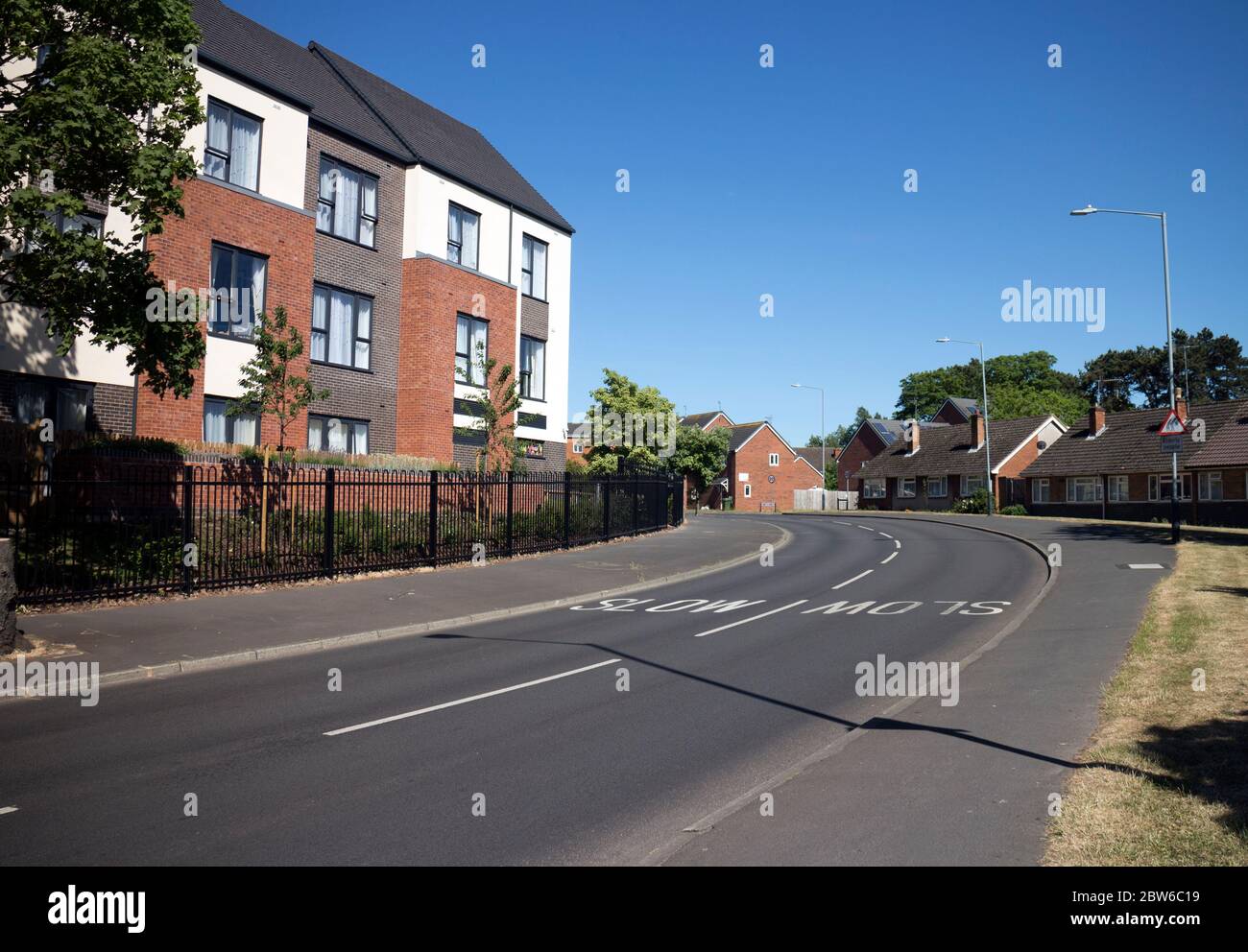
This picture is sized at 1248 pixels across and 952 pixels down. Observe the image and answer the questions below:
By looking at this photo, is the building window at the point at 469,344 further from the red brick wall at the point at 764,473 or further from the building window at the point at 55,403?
the red brick wall at the point at 764,473

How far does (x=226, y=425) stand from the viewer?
69.4ft

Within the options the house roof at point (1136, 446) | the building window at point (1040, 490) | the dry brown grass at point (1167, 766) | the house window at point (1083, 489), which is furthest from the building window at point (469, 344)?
the building window at point (1040, 490)

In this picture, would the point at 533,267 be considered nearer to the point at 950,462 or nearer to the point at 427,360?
the point at 427,360

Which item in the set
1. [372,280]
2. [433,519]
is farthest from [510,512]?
[372,280]

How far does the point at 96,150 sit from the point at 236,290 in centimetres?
1046

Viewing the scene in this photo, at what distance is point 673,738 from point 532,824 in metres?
2.18

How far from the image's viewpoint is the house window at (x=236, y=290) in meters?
21.2

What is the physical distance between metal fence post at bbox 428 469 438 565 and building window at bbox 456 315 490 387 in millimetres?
8700

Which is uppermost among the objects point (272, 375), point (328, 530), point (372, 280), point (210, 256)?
point (372, 280)

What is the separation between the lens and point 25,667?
9516 millimetres

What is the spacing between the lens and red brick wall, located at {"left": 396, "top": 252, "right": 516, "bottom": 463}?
1043 inches

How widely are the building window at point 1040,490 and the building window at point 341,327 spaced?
144 feet
